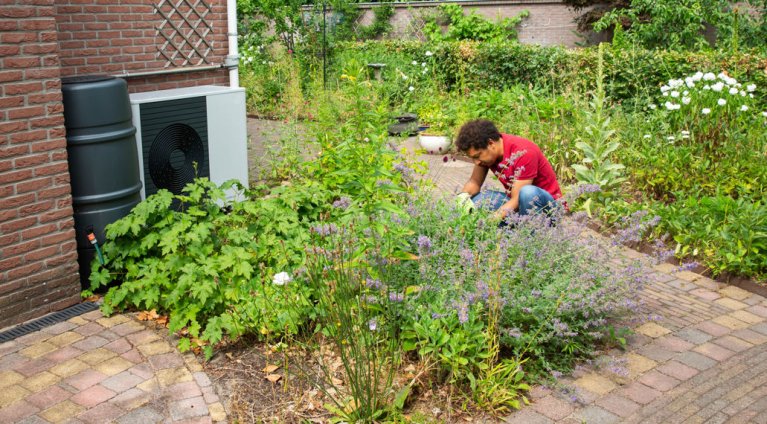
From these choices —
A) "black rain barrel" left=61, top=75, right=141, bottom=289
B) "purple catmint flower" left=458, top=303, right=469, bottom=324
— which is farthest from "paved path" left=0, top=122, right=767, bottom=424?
"black rain barrel" left=61, top=75, right=141, bottom=289

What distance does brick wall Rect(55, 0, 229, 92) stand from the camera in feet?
20.0

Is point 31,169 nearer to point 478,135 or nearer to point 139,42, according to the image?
point 139,42

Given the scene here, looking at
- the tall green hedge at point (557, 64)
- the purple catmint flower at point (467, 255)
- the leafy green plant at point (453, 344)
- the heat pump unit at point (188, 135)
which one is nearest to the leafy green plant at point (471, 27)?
→ the tall green hedge at point (557, 64)

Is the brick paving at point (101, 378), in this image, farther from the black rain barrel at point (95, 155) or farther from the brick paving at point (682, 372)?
the brick paving at point (682, 372)

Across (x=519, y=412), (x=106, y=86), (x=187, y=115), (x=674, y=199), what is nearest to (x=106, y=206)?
(x=106, y=86)

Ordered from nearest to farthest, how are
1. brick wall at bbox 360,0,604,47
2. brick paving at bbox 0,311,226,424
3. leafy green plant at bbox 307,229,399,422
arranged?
leafy green plant at bbox 307,229,399,422 < brick paving at bbox 0,311,226,424 < brick wall at bbox 360,0,604,47

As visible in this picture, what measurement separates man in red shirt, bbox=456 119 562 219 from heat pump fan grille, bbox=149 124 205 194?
7.24 feet

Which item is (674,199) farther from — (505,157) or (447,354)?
(447,354)

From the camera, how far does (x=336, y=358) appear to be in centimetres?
405

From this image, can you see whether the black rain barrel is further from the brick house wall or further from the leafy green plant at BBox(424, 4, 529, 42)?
the leafy green plant at BBox(424, 4, 529, 42)

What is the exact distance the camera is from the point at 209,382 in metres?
3.82

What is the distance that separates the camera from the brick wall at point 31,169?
4305 millimetres

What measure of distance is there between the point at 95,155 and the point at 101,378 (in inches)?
64.8

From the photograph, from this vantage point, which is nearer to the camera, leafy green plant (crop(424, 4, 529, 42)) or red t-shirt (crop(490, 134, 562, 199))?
red t-shirt (crop(490, 134, 562, 199))
